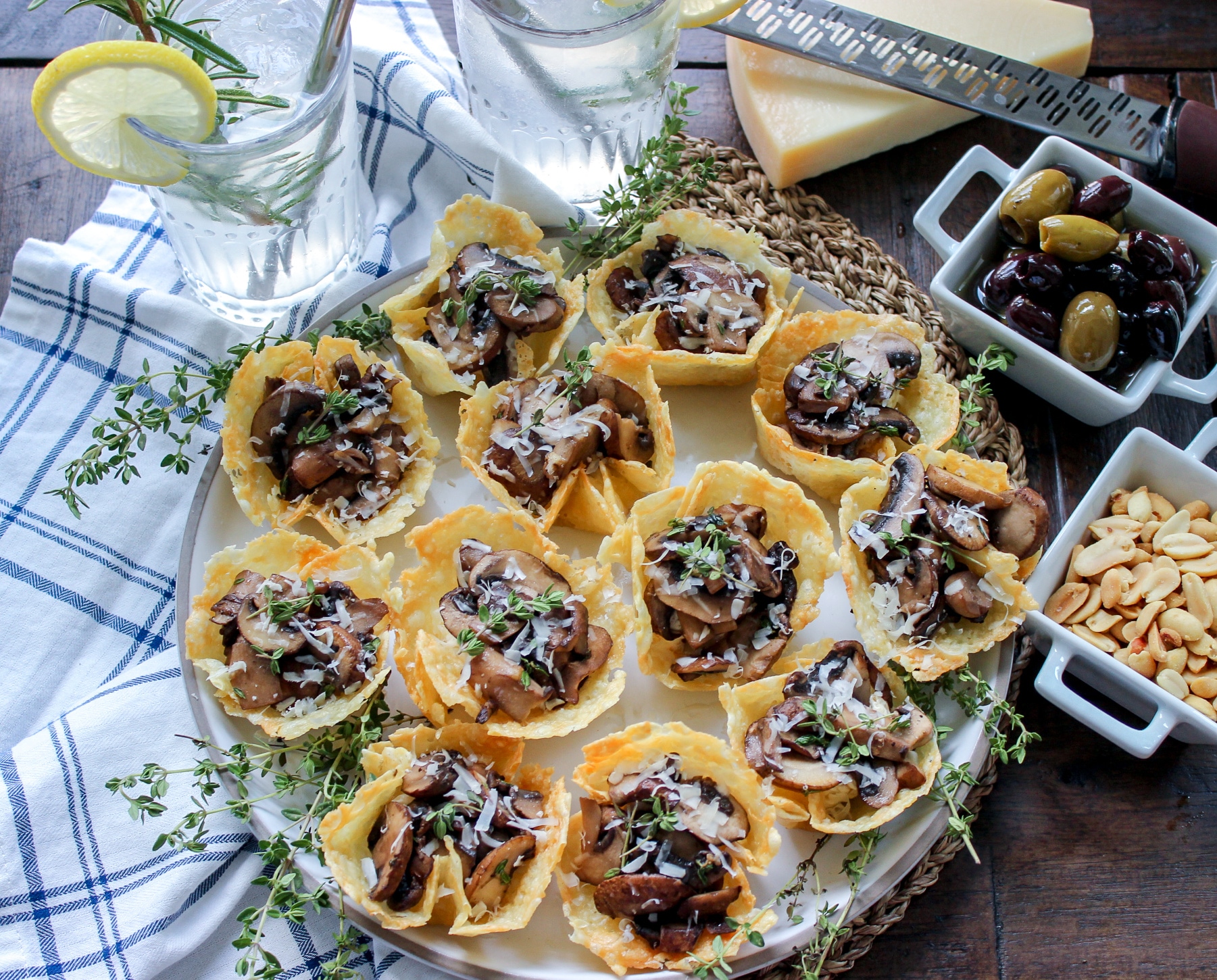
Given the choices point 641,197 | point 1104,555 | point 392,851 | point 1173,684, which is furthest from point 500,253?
point 1173,684

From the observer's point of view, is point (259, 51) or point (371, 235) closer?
point (259, 51)

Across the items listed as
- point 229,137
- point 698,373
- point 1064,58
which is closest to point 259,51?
point 229,137

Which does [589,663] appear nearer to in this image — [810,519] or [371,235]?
[810,519]

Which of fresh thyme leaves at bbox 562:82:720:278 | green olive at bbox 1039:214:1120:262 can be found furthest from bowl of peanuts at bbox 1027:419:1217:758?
fresh thyme leaves at bbox 562:82:720:278

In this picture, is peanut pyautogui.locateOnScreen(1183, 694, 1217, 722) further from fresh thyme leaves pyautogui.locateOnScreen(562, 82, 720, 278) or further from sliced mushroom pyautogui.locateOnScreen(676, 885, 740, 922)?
fresh thyme leaves pyautogui.locateOnScreen(562, 82, 720, 278)

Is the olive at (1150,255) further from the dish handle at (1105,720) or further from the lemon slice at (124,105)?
the lemon slice at (124,105)
